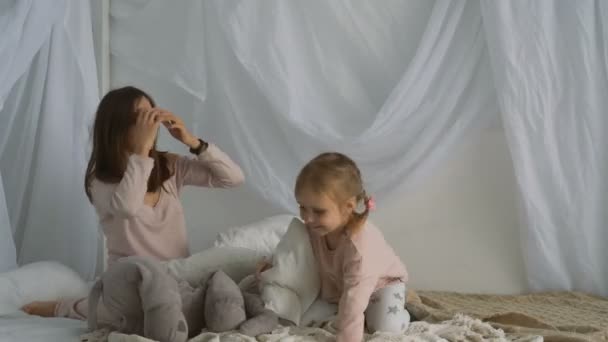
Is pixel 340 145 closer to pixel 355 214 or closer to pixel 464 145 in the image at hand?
pixel 464 145

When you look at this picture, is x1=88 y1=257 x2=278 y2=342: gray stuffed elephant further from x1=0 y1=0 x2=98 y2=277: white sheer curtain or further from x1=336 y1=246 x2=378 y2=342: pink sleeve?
x1=0 y1=0 x2=98 y2=277: white sheer curtain

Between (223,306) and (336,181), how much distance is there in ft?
1.17

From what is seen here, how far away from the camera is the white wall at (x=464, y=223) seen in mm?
2336

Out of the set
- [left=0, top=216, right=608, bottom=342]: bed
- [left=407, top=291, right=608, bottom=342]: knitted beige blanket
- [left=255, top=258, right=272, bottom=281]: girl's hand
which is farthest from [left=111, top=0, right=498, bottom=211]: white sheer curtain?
[left=255, top=258, right=272, bottom=281]: girl's hand

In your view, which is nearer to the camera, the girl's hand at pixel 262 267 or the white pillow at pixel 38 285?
the girl's hand at pixel 262 267

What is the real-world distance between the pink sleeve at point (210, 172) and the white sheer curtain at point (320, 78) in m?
0.20

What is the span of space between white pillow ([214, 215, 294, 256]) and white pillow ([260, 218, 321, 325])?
0.32 meters

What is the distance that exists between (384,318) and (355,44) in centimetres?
94

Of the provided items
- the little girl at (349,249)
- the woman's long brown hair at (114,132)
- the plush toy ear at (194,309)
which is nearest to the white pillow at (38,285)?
the woman's long brown hair at (114,132)

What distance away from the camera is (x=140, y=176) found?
2070mm

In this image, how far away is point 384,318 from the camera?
176 centimetres

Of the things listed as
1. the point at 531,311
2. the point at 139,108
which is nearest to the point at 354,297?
the point at 531,311

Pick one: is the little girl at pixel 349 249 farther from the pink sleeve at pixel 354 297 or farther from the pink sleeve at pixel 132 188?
the pink sleeve at pixel 132 188

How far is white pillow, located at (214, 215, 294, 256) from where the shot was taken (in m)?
2.22
